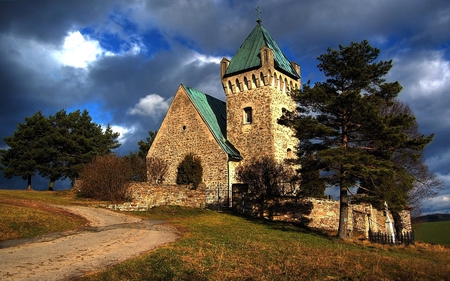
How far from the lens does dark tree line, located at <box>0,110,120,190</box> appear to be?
34.8 meters

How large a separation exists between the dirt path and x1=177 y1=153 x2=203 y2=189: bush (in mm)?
11639

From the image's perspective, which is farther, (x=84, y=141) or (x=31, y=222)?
(x=84, y=141)

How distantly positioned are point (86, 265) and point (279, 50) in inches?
1034

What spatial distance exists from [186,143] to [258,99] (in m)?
6.35

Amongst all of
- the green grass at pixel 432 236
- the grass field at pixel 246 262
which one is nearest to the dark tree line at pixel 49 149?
the grass field at pixel 246 262

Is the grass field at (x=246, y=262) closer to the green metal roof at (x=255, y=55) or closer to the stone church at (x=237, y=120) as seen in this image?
the stone church at (x=237, y=120)

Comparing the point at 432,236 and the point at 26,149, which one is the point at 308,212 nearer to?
the point at 432,236

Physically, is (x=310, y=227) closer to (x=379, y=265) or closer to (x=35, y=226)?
(x=379, y=265)

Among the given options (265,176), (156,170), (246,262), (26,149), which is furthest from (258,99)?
(26,149)

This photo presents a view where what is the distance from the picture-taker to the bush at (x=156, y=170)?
1098 inches

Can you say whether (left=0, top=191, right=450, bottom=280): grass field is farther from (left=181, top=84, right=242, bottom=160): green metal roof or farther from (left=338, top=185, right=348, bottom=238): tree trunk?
(left=181, top=84, right=242, bottom=160): green metal roof

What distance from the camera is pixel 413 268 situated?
10.0 m

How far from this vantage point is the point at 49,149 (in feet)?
114

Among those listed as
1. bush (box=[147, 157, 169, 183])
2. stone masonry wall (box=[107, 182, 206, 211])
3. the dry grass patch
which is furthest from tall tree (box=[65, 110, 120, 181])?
the dry grass patch
